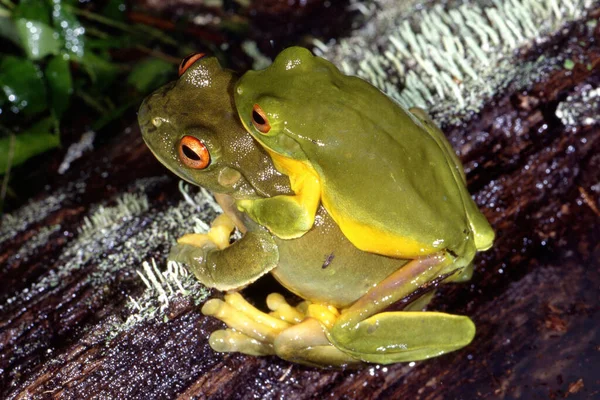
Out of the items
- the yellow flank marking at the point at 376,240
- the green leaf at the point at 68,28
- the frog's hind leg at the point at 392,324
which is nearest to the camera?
the yellow flank marking at the point at 376,240

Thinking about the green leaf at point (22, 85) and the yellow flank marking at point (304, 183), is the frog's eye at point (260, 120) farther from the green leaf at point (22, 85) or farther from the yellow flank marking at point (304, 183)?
the green leaf at point (22, 85)

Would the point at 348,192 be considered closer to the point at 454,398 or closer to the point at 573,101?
the point at 454,398

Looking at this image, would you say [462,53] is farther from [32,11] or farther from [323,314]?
[32,11]

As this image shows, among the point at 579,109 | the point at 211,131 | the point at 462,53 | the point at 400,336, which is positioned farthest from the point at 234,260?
the point at 579,109

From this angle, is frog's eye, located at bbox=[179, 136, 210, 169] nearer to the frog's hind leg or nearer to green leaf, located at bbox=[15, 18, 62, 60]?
the frog's hind leg

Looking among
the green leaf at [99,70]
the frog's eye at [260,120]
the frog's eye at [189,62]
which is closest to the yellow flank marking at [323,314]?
the frog's eye at [260,120]

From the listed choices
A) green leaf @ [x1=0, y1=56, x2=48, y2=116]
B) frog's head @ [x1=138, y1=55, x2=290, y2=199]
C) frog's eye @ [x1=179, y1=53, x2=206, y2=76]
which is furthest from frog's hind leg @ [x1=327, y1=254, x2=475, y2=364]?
green leaf @ [x1=0, y1=56, x2=48, y2=116]

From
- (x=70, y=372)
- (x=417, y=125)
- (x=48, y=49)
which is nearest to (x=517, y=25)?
(x=417, y=125)

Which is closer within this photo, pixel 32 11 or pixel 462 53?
pixel 462 53
